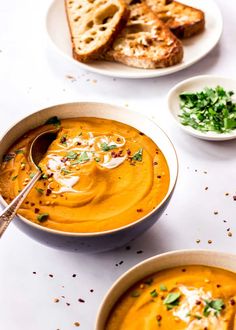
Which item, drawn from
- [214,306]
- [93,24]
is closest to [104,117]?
[214,306]

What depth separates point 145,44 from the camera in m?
3.04

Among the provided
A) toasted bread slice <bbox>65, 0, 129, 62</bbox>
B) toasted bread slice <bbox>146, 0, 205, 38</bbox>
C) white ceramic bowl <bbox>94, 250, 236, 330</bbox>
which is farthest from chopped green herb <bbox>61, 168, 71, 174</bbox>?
toasted bread slice <bbox>146, 0, 205, 38</bbox>

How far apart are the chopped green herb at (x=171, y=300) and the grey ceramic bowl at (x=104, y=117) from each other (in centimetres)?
27

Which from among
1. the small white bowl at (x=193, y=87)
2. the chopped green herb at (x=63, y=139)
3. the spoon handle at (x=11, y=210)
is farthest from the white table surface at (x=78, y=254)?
the chopped green herb at (x=63, y=139)

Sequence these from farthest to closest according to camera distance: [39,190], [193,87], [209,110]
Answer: [193,87]
[209,110]
[39,190]

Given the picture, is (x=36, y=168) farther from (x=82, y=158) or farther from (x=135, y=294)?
(x=135, y=294)

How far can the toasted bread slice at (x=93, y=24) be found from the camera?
9.85ft

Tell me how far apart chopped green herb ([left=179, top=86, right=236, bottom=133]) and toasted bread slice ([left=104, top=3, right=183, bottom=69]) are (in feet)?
0.83

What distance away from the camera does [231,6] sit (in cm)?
357

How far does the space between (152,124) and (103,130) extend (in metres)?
0.20

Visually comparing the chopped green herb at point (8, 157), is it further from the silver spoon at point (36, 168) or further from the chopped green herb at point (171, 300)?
the chopped green herb at point (171, 300)

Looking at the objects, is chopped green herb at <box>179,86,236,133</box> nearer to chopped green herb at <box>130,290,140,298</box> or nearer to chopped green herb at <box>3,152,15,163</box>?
chopped green herb at <box>3,152,15,163</box>

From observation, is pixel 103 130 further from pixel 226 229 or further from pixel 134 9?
pixel 134 9

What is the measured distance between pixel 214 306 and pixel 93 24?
1977 millimetres
